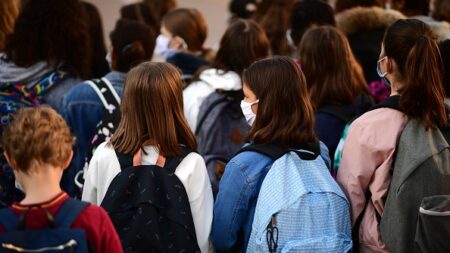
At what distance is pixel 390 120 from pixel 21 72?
262 centimetres

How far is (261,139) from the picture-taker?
12.9ft

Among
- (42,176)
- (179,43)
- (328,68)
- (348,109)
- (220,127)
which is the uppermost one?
(42,176)

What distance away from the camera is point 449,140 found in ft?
12.9

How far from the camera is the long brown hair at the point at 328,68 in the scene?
5.05m

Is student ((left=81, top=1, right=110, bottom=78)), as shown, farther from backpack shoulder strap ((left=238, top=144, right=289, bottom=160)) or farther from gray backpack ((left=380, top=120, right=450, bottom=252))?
gray backpack ((left=380, top=120, right=450, bottom=252))

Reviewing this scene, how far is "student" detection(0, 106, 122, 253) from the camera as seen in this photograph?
3166mm

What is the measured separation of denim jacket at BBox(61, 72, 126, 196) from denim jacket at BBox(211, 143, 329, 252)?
54.8 inches

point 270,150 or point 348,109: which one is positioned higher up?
point 270,150

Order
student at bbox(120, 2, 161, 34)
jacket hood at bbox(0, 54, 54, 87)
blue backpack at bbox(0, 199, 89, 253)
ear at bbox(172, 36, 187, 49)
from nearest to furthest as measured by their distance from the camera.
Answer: blue backpack at bbox(0, 199, 89, 253)
jacket hood at bbox(0, 54, 54, 87)
ear at bbox(172, 36, 187, 49)
student at bbox(120, 2, 161, 34)

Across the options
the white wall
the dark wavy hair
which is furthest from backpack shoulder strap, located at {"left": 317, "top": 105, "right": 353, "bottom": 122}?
the white wall

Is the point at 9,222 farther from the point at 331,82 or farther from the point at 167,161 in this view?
the point at 331,82

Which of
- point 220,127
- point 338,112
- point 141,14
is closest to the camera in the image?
point 338,112

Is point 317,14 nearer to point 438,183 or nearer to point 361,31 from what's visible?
point 361,31

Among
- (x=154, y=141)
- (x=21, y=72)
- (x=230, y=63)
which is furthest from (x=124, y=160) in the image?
(x=21, y=72)
